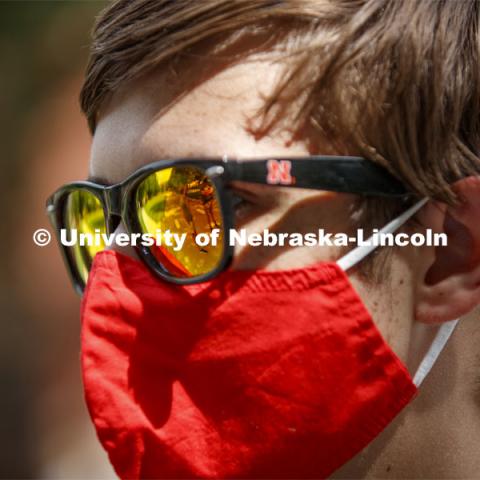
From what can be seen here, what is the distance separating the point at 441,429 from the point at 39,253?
15.6 feet

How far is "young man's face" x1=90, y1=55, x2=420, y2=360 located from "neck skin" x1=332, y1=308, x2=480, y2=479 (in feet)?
0.64

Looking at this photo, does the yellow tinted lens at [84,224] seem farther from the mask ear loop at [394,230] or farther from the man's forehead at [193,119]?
A: the mask ear loop at [394,230]

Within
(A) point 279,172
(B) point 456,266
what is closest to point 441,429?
(B) point 456,266

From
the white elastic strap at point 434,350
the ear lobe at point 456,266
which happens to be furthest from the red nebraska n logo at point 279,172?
the white elastic strap at point 434,350

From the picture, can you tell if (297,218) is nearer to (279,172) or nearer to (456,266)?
(279,172)

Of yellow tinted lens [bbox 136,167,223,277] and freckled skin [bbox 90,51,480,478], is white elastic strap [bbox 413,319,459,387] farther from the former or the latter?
yellow tinted lens [bbox 136,167,223,277]

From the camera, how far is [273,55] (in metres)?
2.22

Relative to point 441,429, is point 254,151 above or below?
above

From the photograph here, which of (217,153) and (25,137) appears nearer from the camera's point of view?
(217,153)

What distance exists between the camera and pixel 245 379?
221 centimetres

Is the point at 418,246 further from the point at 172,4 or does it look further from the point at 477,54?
the point at 172,4

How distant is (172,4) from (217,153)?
0.43 metres

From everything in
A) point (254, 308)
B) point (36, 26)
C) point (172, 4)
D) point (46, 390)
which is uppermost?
point (36, 26)

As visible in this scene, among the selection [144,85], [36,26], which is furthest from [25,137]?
[144,85]
